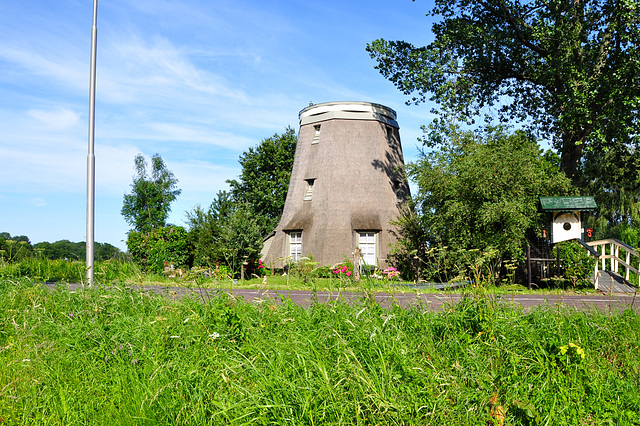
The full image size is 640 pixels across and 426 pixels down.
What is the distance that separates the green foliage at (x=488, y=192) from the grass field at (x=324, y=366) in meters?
11.7

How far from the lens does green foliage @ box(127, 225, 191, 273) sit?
85.5 ft

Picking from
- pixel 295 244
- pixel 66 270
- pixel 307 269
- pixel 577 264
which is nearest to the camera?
pixel 307 269

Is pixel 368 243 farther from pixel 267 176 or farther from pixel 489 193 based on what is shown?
pixel 267 176

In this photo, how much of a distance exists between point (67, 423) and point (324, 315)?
284cm

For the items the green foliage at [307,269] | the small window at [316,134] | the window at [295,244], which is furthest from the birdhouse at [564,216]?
the small window at [316,134]

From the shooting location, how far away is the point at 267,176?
3784 centimetres

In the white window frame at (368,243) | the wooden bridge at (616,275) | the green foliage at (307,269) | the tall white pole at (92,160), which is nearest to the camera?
the green foliage at (307,269)

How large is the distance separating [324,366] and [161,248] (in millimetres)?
23434

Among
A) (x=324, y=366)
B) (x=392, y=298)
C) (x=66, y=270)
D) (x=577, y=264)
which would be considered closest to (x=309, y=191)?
(x=577, y=264)

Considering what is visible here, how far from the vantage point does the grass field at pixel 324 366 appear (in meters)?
3.97

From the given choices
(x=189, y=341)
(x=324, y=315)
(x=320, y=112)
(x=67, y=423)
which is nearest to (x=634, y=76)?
(x=320, y=112)

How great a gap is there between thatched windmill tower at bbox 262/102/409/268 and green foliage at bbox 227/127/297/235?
7391mm

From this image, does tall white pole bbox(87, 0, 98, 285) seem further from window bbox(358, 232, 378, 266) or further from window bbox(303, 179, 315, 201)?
window bbox(303, 179, 315, 201)

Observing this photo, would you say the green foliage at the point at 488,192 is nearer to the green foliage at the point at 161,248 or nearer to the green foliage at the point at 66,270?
the green foliage at the point at 66,270
